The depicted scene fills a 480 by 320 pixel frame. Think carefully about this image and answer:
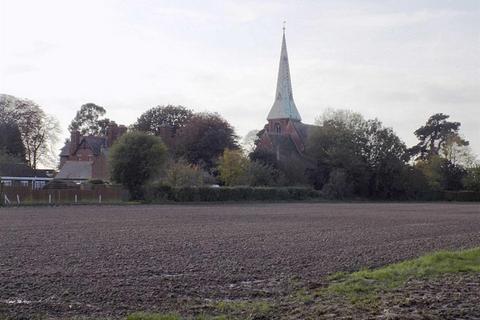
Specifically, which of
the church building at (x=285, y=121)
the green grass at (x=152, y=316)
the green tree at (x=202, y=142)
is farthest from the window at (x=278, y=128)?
the green grass at (x=152, y=316)

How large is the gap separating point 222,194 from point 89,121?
2755 inches

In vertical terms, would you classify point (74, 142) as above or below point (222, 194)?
above

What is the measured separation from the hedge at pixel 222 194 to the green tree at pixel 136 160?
1.51m

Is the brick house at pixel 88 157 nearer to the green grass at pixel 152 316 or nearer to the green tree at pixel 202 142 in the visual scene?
the green tree at pixel 202 142

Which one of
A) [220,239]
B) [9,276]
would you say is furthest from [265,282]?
[220,239]

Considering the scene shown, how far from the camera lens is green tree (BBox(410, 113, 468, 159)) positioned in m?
119

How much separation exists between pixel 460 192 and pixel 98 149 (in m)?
57.3

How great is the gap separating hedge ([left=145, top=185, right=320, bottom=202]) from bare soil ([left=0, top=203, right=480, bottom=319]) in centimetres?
3719

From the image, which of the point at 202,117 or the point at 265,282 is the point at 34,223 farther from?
the point at 202,117

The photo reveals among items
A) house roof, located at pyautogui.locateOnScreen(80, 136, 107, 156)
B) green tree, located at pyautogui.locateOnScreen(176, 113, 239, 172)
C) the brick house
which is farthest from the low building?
house roof, located at pyautogui.locateOnScreen(80, 136, 107, 156)

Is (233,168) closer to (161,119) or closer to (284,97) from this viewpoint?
(161,119)

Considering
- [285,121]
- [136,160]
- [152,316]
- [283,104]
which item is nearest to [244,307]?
[152,316]

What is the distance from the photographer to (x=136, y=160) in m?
68.7

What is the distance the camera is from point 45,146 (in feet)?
324
